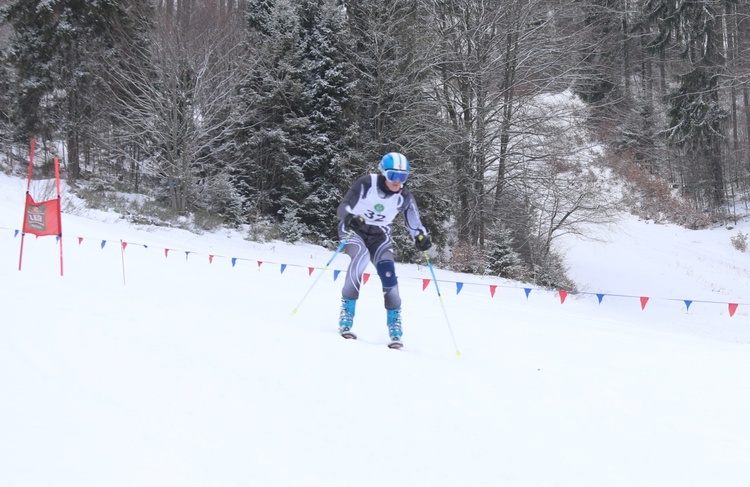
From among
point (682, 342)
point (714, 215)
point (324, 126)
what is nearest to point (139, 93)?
point (324, 126)

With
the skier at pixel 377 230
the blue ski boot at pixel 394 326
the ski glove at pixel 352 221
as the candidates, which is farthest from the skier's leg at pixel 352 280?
the blue ski boot at pixel 394 326

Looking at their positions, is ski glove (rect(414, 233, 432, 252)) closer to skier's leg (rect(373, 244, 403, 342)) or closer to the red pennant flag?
skier's leg (rect(373, 244, 403, 342))

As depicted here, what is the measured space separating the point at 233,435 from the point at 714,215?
103ft

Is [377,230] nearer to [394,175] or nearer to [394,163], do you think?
[394,175]

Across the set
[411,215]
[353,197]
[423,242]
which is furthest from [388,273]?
[353,197]

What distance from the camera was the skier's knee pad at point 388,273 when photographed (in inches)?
221

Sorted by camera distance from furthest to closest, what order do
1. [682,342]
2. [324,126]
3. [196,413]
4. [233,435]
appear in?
[324,126] → [682,342] → [196,413] → [233,435]

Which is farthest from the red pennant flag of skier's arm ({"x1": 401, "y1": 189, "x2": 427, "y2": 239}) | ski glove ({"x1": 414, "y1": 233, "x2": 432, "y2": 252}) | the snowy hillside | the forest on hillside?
the forest on hillside

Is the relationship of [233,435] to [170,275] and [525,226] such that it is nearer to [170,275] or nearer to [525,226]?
[170,275]

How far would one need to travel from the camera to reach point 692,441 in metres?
3.45

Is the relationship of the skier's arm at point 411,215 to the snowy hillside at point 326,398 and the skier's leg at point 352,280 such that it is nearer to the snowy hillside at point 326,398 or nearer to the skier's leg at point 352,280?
the skier's leg at point 352,280

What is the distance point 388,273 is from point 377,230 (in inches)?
20.7

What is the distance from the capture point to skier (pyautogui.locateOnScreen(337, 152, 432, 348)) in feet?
18.2

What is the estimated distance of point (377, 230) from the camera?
587 centimetres
